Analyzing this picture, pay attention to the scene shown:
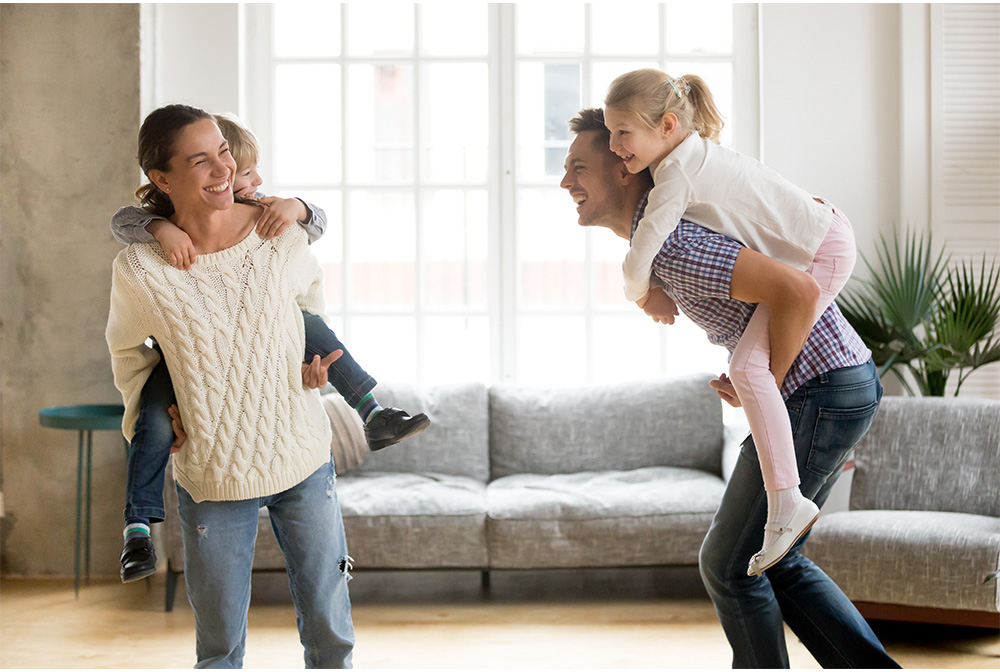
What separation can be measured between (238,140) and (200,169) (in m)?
0.27

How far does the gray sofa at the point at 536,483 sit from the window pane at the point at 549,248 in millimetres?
558

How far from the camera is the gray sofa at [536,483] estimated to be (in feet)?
10.1

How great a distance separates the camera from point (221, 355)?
1.52m

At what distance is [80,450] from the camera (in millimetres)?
3377

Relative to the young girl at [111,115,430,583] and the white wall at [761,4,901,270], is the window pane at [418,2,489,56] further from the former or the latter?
the young girl at [111,115,430,583]

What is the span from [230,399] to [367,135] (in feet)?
8.90

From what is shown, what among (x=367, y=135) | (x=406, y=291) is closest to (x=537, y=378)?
(x=406, y=291)

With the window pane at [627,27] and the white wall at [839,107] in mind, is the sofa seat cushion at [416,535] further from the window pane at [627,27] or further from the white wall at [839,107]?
the window pane at [627,27]

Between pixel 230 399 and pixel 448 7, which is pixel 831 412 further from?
pixel 448 7

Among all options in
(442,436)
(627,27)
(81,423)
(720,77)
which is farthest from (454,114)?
(81,423)

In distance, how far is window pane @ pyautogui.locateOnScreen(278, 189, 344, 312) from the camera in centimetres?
402

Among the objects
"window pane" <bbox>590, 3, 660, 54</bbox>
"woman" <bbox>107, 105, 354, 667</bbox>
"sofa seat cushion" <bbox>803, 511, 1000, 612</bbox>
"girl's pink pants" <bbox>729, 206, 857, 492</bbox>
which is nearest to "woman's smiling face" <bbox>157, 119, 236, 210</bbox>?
"woman" <bbox>107, 105, 354, 667</bbox>

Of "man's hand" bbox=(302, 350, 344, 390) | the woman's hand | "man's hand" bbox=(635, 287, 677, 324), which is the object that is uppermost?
the woman's hand

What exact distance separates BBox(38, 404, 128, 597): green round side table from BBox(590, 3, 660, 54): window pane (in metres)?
2.70
